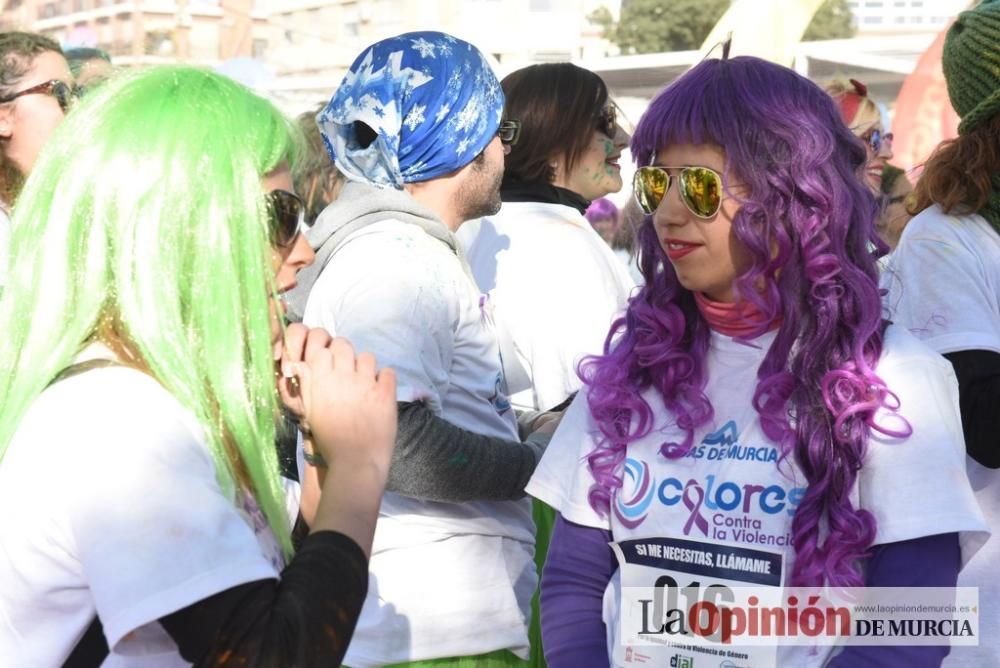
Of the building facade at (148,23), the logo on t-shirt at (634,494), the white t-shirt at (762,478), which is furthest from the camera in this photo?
the building facade at (148,23)

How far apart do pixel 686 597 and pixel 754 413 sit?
0.34 meters

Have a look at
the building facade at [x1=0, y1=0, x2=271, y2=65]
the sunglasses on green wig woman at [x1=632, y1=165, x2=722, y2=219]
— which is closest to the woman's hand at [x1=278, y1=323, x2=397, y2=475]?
the sunglasses on green wig woman at [x1=632, y1=165, x2=722, y2=219]

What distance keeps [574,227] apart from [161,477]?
8.14 ft

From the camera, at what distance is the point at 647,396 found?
222cm

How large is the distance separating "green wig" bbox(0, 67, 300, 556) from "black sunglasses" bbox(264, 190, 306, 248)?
0.10 m

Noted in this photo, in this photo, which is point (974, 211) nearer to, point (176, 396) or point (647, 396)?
point (647, 396)

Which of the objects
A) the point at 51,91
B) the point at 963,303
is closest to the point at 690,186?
the point at 963,303

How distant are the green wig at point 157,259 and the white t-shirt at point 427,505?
34.6 inches

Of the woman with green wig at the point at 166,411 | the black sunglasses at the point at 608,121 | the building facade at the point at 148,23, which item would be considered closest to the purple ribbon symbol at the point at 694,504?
the woman with green wig at the point at 166,411

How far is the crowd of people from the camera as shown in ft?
5.01

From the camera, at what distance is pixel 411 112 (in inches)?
115

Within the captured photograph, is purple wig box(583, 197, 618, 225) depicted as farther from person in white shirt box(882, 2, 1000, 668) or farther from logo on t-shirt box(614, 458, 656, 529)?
logo on t-shirt box(614, 458, 656, 529)

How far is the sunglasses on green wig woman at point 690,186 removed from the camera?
212 cm

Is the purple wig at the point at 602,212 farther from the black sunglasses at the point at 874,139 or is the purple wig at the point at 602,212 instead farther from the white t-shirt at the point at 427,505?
the white t-shirt at the point at 427,505
